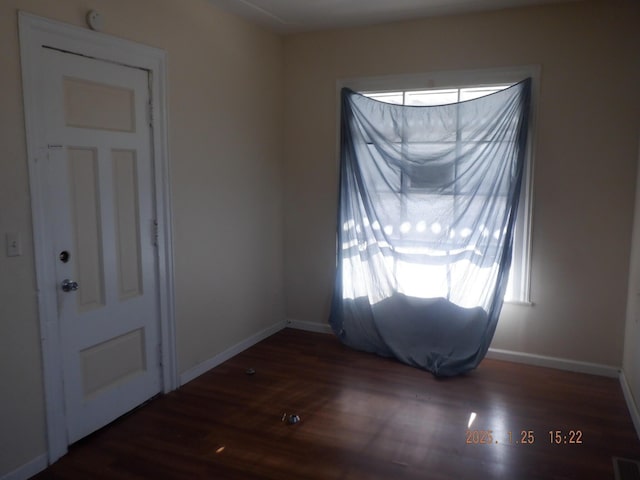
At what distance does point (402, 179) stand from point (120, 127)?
2.13 m

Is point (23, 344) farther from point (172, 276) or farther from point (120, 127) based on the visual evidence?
point (120, 127)

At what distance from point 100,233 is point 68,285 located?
348 mm

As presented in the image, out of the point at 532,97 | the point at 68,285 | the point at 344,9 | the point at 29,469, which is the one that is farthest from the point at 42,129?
the point at 532,97

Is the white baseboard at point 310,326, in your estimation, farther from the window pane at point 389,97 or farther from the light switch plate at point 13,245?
the light switch plate at point 13,245

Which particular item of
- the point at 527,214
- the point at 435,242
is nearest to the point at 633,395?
the point at 527,214

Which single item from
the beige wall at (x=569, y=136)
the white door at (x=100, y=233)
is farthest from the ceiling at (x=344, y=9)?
the white door at (x=100, y=233)

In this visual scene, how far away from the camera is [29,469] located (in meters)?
2.46

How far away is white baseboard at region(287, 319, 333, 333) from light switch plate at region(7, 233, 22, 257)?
9.10 feet

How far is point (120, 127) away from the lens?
2895mm

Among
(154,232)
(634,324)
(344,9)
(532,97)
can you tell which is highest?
(344,9)

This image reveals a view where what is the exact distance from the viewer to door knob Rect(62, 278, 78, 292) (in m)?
2.61

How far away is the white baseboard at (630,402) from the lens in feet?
9.53

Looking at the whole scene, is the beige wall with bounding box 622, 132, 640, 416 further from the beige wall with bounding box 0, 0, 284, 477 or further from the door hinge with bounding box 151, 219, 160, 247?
the door hinge with bounding box 151, 219, 160, 247

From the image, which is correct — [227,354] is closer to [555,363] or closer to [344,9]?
[555,363]
